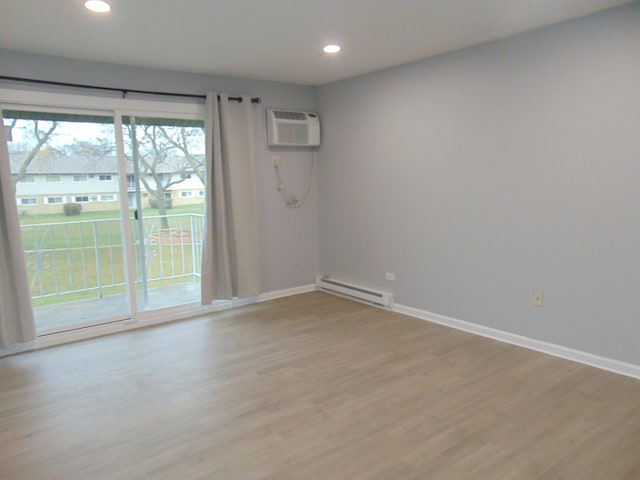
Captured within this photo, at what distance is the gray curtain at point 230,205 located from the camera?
172 inches

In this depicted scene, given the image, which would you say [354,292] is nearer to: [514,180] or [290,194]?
[290,194]

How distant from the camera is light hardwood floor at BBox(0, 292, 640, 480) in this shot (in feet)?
6.89

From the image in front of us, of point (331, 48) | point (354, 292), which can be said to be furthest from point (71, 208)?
point (354, 292)

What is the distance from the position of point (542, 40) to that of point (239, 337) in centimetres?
329

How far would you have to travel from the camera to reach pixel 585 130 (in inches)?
117

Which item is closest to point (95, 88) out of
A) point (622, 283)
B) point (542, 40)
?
point (542, 40)

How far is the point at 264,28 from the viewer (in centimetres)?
296

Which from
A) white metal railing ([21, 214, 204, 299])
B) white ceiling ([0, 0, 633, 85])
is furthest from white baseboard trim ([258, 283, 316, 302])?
white ceiling ([0, 0, 633, 85])

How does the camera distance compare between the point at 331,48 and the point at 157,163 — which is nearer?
the point at 331,48

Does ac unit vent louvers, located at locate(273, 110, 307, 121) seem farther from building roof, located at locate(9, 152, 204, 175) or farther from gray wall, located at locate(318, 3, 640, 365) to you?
building roof, located at locate(9, 152, 204, 175)

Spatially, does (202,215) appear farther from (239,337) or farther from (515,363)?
(515,363)

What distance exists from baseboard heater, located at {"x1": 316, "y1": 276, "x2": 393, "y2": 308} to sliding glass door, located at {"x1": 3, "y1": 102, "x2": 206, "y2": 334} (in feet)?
4.80

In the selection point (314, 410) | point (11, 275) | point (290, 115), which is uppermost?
point (290, 115)

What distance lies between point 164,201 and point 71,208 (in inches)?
32.5
